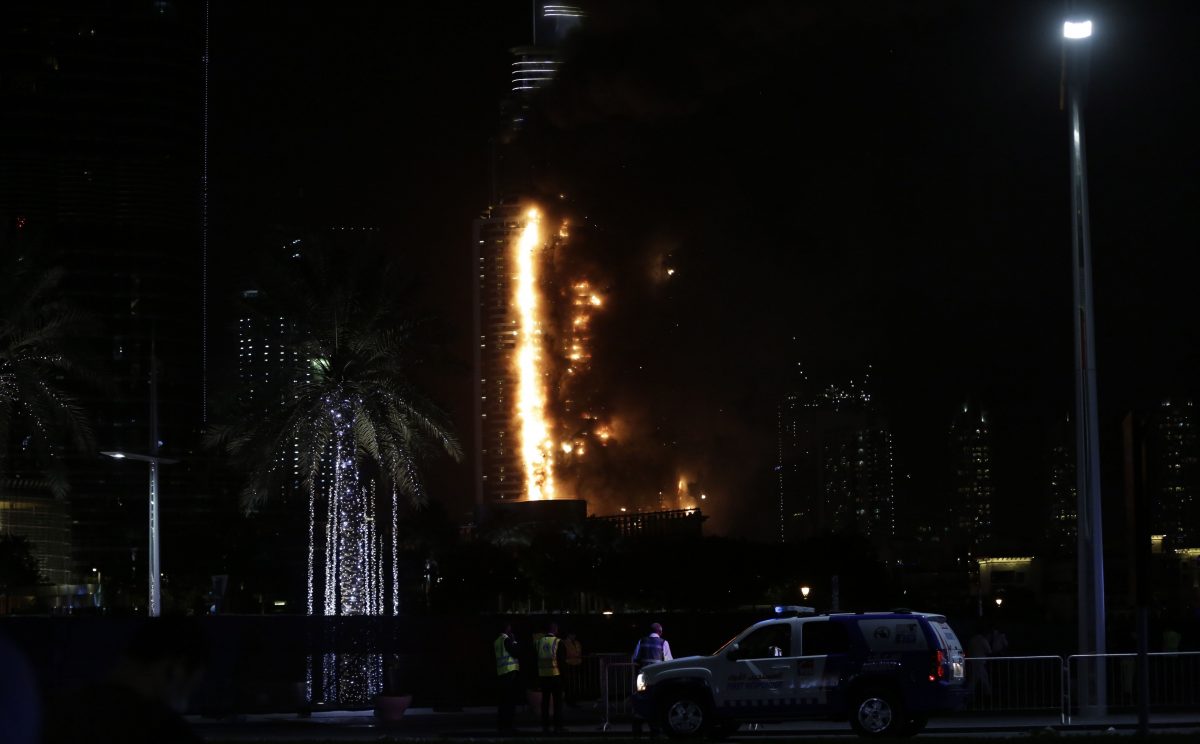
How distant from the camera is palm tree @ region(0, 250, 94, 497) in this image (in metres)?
→ 38.5

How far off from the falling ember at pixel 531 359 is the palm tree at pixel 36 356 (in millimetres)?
37720

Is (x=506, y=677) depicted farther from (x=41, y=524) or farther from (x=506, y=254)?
(x=41, y=524)

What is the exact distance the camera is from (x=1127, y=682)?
1101 inches

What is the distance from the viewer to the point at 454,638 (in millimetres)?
37031

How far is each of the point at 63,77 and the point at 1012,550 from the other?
11452cm

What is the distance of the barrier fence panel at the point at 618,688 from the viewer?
29062mm

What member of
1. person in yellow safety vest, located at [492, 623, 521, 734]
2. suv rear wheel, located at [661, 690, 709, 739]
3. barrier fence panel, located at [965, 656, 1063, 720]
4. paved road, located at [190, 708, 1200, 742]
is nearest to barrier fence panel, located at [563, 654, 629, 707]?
paved road, located at [190, 708, 1200, 742]

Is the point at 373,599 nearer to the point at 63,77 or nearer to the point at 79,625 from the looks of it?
the point at 79,625

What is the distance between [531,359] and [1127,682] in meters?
51.6

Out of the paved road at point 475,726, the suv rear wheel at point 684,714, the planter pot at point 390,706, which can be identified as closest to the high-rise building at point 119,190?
the paved road at point 475,726

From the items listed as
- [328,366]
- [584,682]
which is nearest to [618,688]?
[584,682]

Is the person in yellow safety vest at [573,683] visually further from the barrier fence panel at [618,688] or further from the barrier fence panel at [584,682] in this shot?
the barrier fence panel at [618,688]

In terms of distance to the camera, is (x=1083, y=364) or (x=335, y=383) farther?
(x=335, y=383)

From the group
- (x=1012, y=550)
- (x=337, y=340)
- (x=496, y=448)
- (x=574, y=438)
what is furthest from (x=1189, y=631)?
(x=1012, y=550)
